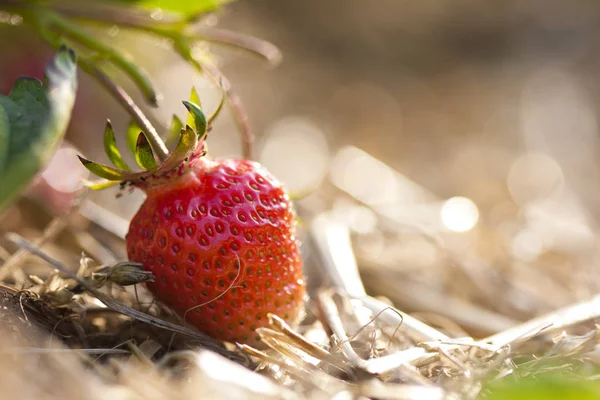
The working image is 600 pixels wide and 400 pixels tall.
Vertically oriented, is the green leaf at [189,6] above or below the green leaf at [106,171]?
above

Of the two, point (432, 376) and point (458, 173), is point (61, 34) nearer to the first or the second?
point (432, 376)

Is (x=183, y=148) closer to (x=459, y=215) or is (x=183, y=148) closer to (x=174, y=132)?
(x=174, y=132)

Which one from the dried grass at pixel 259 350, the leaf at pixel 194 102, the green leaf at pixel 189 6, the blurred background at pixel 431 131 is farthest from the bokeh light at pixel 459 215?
the leaf at pixel 194 102

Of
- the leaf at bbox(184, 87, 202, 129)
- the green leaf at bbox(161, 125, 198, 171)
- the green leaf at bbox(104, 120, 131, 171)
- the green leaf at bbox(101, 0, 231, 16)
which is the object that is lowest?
the green leaf at bbox(104, 120, 131, 171)

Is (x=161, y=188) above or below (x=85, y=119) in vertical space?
below

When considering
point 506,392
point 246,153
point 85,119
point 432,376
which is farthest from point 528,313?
point 85,119

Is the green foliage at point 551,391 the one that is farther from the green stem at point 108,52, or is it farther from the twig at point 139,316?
the green stem at point 108,52

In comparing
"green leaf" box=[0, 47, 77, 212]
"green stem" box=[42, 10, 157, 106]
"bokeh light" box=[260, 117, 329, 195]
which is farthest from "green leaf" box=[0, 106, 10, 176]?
"bokeh light" box=[260, 117, 329, 195]

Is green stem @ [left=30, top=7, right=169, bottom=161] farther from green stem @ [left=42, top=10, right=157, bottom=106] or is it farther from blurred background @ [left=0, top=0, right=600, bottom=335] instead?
blurred background @ [left=0, top=0, right=600, bottom=335]
